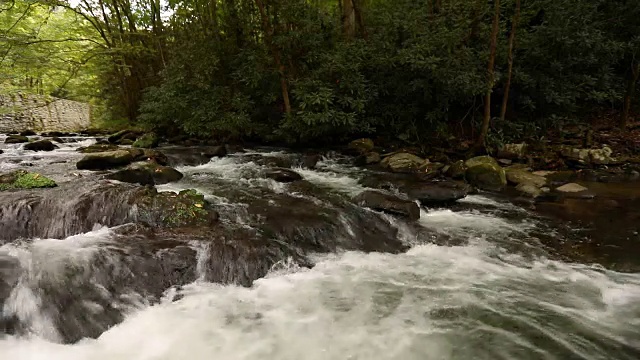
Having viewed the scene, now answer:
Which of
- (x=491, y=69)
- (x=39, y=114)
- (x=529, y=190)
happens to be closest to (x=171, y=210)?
(x=529, y=190)

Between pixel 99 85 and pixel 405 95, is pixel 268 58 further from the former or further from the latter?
pixel 99 85

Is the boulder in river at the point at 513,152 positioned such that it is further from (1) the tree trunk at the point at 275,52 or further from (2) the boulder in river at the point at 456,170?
(1) the tree trunk at the point at 275,52

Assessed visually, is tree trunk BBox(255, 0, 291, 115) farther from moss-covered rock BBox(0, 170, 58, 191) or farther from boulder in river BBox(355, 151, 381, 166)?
moss-covered rock BBox(0, 170, 58, 191)

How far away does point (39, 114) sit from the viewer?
2306cm

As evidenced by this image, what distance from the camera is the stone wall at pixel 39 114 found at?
19406mm

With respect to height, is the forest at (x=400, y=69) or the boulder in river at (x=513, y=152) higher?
the forest at (x=400, y=69)

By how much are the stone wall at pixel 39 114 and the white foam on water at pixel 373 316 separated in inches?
759

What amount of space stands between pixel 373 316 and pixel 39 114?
2776 cm

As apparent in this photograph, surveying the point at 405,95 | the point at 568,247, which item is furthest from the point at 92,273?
the point at 405,95

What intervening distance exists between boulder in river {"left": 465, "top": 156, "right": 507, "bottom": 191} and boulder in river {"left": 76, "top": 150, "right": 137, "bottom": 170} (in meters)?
8.52

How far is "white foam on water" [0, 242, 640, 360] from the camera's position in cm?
304

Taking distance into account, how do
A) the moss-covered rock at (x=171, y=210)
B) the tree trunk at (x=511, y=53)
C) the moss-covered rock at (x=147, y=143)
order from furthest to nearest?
1. the moss-covered rock at (x=147, y=143)
2. the tree trunk at (x=511, y=53)
3. the moss-covered rock at (x=171, y=210)

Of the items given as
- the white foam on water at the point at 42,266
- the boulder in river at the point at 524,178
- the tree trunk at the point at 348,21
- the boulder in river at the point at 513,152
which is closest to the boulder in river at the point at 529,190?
the boulder in river at the point at 524,178

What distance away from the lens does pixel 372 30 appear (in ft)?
40.1
